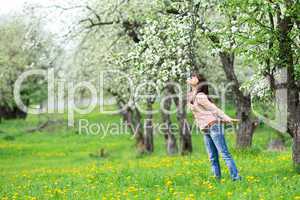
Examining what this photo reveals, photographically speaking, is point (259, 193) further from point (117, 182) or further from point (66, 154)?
point (66, 154)

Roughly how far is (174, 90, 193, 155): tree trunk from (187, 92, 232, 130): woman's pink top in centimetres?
1569

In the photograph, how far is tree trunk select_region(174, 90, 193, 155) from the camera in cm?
2938

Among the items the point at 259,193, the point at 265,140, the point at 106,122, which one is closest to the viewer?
the point at 259,193

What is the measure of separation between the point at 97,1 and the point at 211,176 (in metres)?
15.4

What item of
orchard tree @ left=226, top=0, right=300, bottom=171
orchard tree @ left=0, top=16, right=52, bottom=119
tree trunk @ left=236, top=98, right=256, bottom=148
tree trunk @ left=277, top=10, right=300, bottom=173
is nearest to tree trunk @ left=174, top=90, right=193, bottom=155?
tree trunk @ left=236, top=98, right=256, bottom=148

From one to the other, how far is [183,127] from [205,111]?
1608cm

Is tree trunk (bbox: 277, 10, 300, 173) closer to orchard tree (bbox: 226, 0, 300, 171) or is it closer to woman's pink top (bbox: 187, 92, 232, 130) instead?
orchard tree (bbox: 226, 0, 300, 171)

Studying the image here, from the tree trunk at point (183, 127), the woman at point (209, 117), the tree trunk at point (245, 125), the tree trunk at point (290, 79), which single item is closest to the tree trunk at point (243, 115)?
the tree trunk at point (245, 125)

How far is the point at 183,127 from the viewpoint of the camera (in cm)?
2936

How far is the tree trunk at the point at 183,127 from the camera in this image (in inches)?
1156


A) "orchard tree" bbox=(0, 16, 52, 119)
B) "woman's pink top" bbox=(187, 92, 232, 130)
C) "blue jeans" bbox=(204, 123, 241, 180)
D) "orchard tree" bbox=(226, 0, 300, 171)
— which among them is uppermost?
"orchard tree" bbox=(0, 16, 52, 119)

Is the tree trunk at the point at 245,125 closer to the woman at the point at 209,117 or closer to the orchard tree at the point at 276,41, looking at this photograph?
the orchard tree at the point at 276,41

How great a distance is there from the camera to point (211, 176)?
14.2 metres

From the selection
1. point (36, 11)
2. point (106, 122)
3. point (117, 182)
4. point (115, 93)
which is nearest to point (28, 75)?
point (106, 122)
